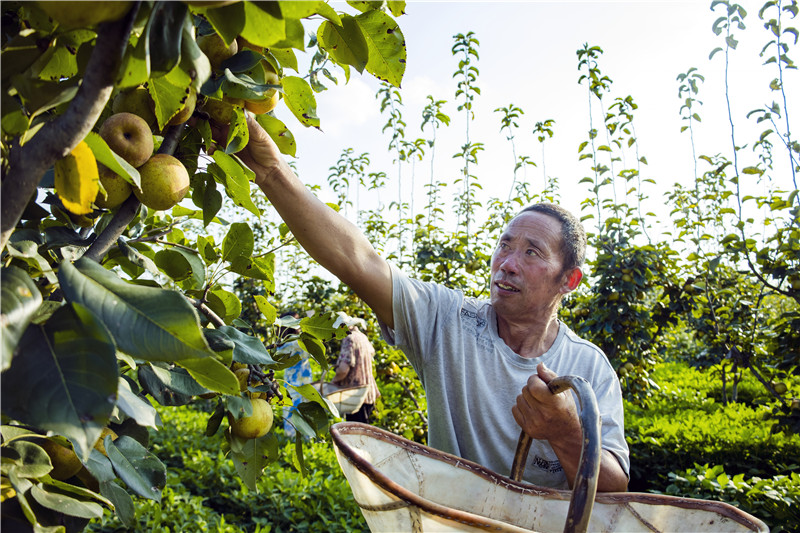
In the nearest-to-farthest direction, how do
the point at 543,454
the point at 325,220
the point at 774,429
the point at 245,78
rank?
1. the point at 245,78
2. the point at 325,220
3. the point at 543,454
4. the point at 774,429

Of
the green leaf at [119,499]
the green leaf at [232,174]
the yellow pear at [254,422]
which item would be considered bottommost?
the green leaf at [119,499]

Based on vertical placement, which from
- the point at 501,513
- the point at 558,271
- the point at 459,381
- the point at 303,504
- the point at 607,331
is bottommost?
the point at 303,504

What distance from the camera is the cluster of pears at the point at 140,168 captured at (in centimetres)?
78

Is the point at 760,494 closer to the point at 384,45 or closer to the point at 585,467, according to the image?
the point at 585,467

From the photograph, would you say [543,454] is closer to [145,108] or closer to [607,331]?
[145,108]

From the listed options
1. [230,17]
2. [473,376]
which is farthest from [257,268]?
[473,376]

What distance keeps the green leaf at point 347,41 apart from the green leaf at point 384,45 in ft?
0.06

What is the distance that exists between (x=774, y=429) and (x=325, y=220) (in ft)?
13.0

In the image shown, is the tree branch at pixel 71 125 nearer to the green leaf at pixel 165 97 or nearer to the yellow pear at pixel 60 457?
the green leaf at pixel 165 97

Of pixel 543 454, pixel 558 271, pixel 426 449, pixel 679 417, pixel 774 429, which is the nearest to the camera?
pixel 426 449

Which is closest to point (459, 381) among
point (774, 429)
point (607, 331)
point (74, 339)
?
point (74, 339)

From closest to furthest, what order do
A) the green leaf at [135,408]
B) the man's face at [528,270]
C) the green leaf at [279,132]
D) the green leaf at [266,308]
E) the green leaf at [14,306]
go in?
the green leaf at [14,306], the green leaf at [135,408], the green leaf at [279,132], the green leaf at [266,308], the man's face at [528,270]

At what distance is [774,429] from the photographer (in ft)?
12.9

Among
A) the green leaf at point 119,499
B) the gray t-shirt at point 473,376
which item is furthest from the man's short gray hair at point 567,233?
the green leaf at point 119,499
